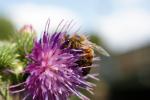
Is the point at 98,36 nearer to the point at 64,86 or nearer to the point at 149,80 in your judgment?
the point at 149,80

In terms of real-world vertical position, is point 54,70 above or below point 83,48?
below

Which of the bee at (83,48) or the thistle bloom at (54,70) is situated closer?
the thistle bloom at (54,70)

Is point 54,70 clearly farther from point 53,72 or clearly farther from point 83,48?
point 83,48

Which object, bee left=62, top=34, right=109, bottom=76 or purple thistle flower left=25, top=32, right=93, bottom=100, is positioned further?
bee left=62, top=34, right=109, bottom=76

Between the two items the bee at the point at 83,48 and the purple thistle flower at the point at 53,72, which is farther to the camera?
the bee at the point at 83,48

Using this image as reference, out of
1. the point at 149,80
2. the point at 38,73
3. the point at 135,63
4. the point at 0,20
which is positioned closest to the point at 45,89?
the point at 38,73

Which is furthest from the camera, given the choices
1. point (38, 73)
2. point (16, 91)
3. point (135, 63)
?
point (135, 63)

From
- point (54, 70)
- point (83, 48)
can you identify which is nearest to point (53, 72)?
point (54, 70)

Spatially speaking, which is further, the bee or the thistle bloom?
the bee
